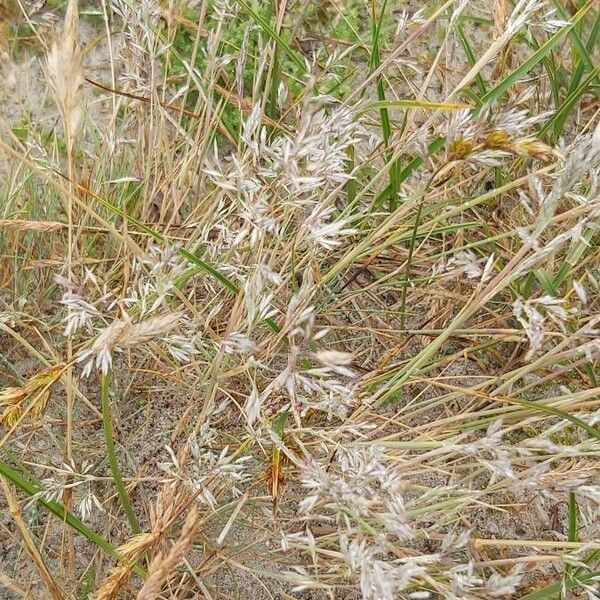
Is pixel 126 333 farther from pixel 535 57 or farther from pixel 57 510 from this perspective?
pixel 535 57

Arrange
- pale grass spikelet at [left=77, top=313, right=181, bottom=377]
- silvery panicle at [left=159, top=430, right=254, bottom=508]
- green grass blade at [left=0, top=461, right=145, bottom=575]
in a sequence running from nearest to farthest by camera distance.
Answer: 1. pale grass spikelet at [left=77, top=313, right=181, bottom=377]
2. green grass blade at [left=0, top=461, right=145, bottom=575]
3. silvery panicle at [left=159, top=430, right=254, bottom=508]

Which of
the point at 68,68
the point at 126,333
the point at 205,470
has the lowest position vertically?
the point at 205,470

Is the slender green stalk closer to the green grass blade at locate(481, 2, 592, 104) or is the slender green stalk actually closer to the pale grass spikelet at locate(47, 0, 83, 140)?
the pale grass spikelet at locate(47, 0, 83, 140)

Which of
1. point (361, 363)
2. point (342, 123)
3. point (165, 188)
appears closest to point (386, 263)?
point (361, 363)

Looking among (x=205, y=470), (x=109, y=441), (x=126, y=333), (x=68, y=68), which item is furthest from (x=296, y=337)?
(x=68, y=68)

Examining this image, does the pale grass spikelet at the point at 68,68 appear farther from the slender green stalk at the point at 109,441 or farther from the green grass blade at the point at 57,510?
the green grass blade at the point at 57,510

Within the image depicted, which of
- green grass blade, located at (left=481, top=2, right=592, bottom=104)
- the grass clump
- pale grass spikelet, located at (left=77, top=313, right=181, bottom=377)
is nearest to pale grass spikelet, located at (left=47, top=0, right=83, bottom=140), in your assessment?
the grass clump

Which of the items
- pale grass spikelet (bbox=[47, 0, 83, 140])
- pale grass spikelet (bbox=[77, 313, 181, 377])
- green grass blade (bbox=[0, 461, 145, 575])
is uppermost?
pale grass spikelet (bbox=[47, 0, 83, 140])

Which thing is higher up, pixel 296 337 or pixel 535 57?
pixel 535 57

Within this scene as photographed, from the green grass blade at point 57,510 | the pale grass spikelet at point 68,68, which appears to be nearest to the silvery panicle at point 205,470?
the green grass blade at point 57,510
